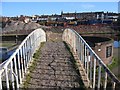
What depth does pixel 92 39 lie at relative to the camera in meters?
25.2

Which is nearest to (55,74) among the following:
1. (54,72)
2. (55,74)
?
(55,74)

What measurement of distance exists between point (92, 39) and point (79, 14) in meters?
57.6

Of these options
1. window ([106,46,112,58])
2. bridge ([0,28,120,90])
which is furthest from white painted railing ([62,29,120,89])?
window ([106,46,112,58])

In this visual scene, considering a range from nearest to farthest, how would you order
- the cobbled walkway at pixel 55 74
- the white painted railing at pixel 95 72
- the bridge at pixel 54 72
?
the white painted railing at pixel 95 72 < the bridge at pixel 54 72 < the cobbled walkway at pixel 55 74

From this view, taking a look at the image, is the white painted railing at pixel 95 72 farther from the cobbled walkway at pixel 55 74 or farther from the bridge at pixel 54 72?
the cobbled walkway at pixel 55 74

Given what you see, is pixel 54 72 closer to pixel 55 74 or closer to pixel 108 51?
pixel 55 74

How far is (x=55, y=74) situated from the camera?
691 cm

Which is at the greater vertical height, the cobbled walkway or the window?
the cobbled walkway

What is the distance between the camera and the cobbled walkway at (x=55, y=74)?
6.10 meters

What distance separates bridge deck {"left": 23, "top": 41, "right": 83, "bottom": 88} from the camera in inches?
242

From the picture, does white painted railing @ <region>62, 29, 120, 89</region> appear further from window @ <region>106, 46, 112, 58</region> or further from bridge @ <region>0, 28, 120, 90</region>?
window @ <region>106, 46, 112, 58</region>

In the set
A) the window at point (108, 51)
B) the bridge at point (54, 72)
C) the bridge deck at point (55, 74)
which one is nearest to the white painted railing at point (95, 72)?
the bridge at point (54, 72)

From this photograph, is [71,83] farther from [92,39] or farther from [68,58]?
[92,39]

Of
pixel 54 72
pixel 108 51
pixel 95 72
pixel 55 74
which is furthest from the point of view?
pixel 108 51
